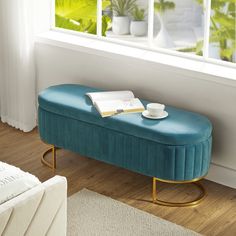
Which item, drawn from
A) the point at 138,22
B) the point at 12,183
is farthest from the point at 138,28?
the point at 12,183

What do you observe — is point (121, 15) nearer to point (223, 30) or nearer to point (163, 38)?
point (163, 38)

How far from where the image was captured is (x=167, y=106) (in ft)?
14.4

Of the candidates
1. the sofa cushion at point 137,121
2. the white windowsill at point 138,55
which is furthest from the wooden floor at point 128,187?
the white windowsill at point 138,55

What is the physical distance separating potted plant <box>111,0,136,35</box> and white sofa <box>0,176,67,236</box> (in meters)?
1.70

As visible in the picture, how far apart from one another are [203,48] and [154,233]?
4.17ft

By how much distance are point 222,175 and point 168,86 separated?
655mm

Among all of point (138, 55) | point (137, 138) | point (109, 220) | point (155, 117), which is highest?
point (138, 55)

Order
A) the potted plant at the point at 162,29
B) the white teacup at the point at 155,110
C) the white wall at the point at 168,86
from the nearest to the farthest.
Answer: the white teacup at the point at 155,110, the white wall at the point at 168,86, the potted plant at the point at 162,29

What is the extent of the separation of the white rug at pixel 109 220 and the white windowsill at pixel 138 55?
3.02 feet

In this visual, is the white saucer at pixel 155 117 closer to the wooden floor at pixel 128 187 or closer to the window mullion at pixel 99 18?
the wooden floor at pixel 128 187

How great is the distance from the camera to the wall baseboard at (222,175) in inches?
171

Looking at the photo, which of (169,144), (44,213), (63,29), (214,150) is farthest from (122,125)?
(63,29)

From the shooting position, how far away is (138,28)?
4719 millimetres

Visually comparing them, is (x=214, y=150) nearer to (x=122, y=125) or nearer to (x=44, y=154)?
(x=122, y=125)
